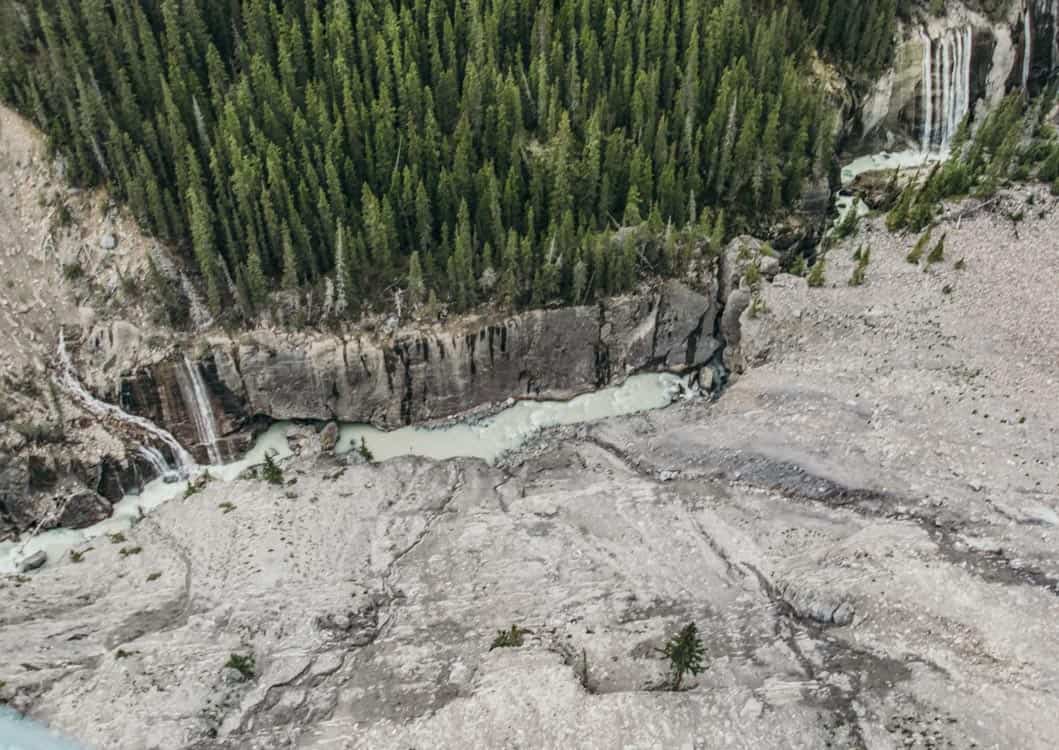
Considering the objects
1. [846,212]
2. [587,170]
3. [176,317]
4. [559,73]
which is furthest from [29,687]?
[846,212]

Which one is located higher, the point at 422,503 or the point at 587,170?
the point at 587,170

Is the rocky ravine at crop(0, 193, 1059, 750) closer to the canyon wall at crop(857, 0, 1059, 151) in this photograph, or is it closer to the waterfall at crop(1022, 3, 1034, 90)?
the canyon wall at crop(857, 0, 1059, 151)

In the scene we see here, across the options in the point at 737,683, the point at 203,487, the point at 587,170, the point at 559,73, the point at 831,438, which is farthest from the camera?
the point at 559,73

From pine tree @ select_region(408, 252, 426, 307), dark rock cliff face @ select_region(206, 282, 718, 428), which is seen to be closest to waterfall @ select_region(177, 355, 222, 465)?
dark rock cliff face @ select_region(206, 282, 718, 428)

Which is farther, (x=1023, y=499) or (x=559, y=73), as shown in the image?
(x=559, y=73)

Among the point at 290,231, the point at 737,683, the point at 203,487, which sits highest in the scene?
the point at 290,231

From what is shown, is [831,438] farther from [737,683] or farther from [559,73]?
[559,73]
